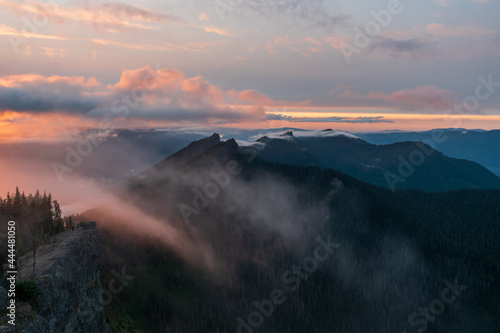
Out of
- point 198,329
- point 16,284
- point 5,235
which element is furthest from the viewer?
point 198,329

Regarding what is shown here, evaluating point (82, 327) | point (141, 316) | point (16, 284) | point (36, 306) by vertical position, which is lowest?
point (141, 316)

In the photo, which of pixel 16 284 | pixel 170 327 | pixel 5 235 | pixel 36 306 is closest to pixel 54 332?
pixel 36 306

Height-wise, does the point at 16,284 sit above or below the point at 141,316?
above

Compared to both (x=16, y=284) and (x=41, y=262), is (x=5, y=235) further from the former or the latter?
(x=16, y=284)

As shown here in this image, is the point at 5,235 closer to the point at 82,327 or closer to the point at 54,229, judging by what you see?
the point at 82,327

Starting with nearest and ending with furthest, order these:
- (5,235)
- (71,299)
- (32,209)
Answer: (71,299)
(5,235)
(32,209)

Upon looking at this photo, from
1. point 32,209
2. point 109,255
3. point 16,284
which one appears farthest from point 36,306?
point 109,255

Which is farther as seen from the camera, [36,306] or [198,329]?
[198,329]
